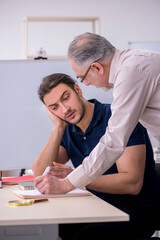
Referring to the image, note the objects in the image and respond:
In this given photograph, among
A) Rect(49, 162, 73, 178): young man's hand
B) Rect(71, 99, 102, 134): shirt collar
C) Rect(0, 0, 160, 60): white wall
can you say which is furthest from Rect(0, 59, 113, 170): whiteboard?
Rect(0, 0, 160, 60): white wall

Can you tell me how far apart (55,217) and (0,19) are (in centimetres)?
524

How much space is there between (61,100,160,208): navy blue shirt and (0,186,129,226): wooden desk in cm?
38

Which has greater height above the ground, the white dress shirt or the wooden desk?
the white dress shirt

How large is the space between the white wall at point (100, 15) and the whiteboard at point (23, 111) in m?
3.64

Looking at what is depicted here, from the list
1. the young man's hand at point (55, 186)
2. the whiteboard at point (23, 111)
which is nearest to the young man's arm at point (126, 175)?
the young man's hand at point (55, 186)

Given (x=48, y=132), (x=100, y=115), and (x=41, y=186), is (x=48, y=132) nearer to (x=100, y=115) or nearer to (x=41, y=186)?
(x=100, y=115)

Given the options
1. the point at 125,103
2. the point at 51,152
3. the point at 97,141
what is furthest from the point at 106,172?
the point at 125,103

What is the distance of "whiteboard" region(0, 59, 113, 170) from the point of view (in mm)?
2479

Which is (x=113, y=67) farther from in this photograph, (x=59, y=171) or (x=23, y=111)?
(x=23, y=111)

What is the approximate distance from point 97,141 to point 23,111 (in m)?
0.65

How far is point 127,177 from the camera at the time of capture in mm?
1755

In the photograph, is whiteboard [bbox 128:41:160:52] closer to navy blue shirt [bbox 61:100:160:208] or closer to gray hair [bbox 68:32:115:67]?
navy blue shirt [bbox 61:100:160:208]

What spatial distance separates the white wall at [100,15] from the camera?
603 centimetres

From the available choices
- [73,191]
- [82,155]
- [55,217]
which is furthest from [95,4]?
[55,217]
